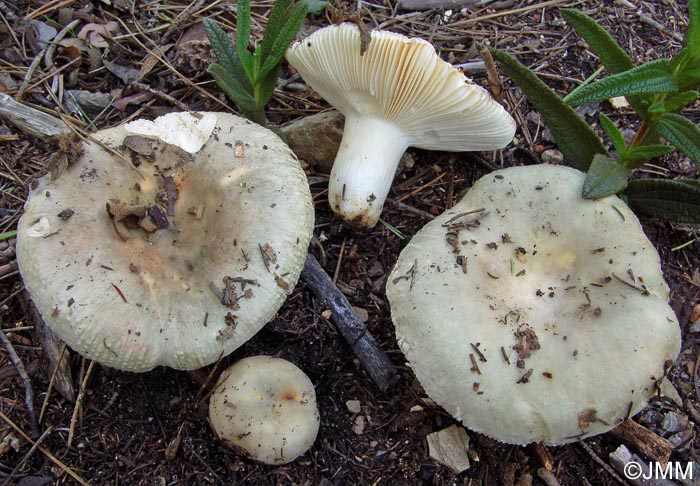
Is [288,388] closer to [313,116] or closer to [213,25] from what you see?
[313,116]

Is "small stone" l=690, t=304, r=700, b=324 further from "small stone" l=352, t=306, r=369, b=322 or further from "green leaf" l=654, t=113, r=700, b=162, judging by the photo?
"small stone" l=352, t=306, r=369, b=322

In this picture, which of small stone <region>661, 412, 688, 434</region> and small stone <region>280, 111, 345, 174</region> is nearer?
small stone <region>661, 412, 688, 434</region>

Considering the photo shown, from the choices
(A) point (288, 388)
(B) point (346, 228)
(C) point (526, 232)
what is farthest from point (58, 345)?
(C) point (526, 232)

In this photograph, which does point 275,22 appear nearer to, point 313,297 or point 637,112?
point 313,297

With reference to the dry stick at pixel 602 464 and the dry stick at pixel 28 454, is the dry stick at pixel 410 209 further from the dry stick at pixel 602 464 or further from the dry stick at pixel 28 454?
the dry stick at pixel 28 454

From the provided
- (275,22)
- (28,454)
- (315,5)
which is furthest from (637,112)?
(28,454)

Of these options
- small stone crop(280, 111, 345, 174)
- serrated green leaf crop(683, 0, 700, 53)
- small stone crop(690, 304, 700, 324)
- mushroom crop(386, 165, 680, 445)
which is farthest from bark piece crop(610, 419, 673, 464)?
small stone crop(280, 111, 345, 174)
